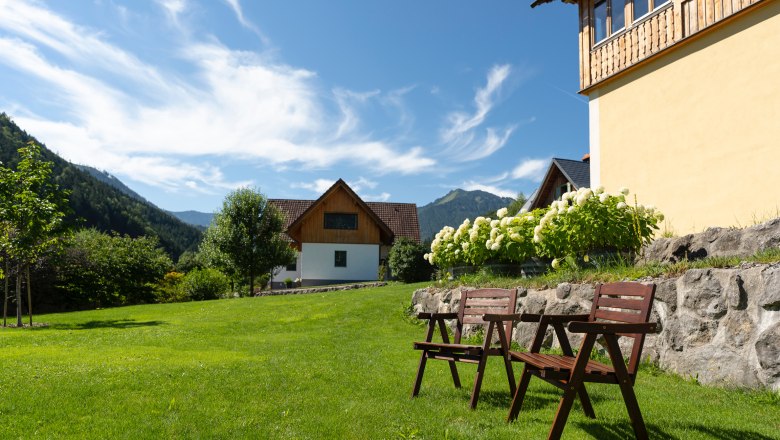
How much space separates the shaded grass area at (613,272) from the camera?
236 inches

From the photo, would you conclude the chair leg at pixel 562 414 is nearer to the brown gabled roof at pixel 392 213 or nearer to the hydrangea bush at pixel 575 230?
the hydrangea bush at pixel 575 230

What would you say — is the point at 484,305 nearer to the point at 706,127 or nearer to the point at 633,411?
the point at 633,411

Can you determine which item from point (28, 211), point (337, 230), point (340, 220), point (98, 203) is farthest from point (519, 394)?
point (98, 203)

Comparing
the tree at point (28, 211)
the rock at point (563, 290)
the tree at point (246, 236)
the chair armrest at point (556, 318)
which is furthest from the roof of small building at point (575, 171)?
the chair armrest at point (556, 318)

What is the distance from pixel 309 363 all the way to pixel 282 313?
762 centimetres

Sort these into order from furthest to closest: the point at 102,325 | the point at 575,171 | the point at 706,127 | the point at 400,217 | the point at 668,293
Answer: the point at 400,217 → the point at 575,171 → the point at 102,325 → the point at 706,127 → the point at 668,293

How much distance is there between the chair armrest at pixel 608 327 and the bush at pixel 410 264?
22013mm

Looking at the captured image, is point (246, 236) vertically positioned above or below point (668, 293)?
above

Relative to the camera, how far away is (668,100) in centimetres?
1137

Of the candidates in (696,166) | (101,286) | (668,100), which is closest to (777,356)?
(696,166)

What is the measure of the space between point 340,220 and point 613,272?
30.0 meters

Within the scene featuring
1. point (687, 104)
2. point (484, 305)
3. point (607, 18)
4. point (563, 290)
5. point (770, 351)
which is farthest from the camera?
point (607, 18)

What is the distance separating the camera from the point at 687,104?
10.9 m

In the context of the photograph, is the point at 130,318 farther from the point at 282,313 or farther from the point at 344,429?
the point at 344,429
